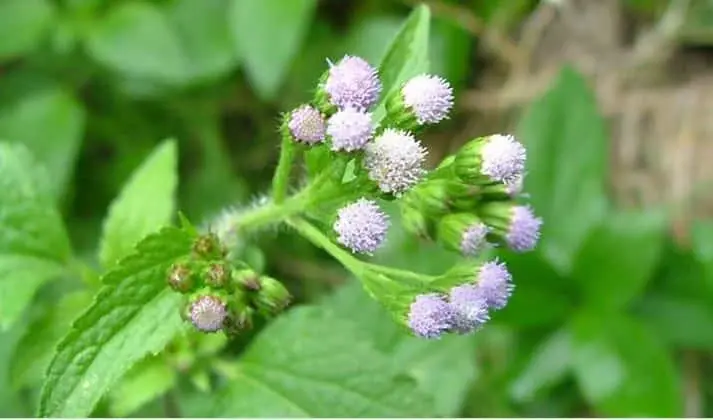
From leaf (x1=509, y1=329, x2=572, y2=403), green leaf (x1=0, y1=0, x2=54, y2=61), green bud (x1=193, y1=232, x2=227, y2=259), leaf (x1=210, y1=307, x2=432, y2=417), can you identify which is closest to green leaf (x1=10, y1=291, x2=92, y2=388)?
leaf (x1=210, y1=307, x2=432, y2=417)

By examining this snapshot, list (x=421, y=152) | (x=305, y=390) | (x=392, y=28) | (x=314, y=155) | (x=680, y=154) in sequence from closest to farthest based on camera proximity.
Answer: (x=421, y=152)
(x=314, y=155)
(x=305, y=390)
(x=392, y=28)
(x=680, y=154)

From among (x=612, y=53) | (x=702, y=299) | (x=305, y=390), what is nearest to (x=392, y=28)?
(x=612, y=53)

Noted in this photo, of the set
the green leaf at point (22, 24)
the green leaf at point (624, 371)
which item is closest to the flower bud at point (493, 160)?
the green leaf at point (624, 371)

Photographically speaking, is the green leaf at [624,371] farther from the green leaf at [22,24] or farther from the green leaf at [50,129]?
the green leaf at [22,24]

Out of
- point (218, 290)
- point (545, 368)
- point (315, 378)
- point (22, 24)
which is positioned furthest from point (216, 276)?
point (22, 24)

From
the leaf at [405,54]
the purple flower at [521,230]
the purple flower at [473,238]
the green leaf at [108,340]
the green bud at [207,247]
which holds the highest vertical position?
the leaf at [405,54]

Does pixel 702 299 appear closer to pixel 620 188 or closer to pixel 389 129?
pixel 620 188

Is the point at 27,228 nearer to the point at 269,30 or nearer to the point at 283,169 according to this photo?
the point at 283,169
